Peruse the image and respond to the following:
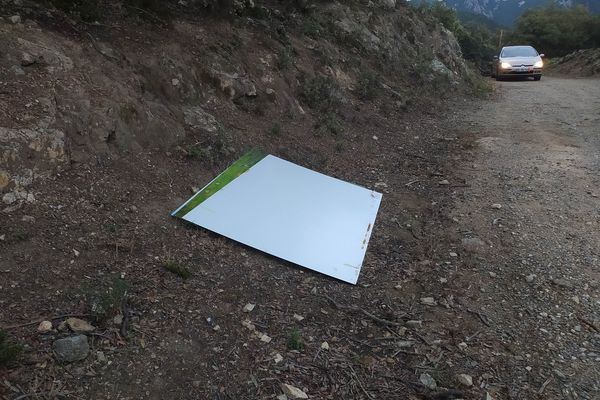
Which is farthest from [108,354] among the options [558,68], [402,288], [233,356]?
[558,68]

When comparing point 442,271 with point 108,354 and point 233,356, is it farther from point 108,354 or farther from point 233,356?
point 108,354

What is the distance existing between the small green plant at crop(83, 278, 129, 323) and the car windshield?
15.9 metres

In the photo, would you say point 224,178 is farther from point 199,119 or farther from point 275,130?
point 275,130

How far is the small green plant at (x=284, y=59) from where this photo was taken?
6664 millimetres

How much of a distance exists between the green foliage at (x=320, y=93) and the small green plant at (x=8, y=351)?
16.6 feet

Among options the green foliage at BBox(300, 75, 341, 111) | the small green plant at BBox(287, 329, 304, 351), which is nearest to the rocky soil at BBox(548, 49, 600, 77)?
the green foliage at BBox(300, 75, 341, 111)

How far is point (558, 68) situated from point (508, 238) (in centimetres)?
2152

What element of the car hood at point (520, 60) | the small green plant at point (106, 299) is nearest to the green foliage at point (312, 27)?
the small green plant at point (106, 299)

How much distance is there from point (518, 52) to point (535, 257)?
559 inches

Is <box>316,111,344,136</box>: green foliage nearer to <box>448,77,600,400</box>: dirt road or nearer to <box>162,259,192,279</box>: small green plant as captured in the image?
<box>448,77,600,400</box>: dirt road

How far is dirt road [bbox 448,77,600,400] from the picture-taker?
9.12 ft

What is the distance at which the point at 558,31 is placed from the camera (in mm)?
32531

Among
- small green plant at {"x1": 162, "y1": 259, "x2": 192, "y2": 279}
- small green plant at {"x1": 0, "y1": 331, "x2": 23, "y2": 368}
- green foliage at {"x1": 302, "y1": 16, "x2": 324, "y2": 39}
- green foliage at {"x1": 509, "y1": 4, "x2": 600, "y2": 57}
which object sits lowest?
green foliage at {"x1": 509, "y1": 4, "x2": 600, "y2": 57}

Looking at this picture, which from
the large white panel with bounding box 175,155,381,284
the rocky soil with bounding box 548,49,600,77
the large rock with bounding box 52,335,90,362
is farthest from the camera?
the rocky soil with bounding box 548,49,600,77
